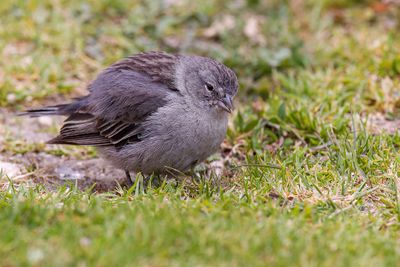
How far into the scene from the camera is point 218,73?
6324mm

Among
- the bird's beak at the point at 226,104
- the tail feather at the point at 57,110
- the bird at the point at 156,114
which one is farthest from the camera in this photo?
the tail feather at the point at 57,110

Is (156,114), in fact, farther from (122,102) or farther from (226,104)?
(226,104)

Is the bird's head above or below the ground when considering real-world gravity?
above

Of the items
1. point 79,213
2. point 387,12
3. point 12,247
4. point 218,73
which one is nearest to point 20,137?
point 218,73

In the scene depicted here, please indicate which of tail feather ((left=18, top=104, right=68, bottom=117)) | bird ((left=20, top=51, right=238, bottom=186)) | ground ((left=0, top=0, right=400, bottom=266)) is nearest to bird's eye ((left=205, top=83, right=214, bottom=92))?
bird ((left=20, top=51, right=238, bottom=186))

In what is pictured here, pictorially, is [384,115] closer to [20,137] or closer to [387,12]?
[387,12]

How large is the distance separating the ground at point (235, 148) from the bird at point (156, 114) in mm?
334

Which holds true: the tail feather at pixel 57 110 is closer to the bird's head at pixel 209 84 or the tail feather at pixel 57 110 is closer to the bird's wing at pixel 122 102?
the bird's wing at pixel 122 102

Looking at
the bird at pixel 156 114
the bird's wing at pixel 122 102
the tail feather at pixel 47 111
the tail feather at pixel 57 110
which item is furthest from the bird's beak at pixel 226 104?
the tail feather at pixel 47 111

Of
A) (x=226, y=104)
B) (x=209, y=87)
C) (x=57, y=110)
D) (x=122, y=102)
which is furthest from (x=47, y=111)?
(x=226, y=104)

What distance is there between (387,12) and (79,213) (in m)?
6.65

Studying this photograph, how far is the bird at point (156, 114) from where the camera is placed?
6027mm

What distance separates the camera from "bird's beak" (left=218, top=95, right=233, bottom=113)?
616 centimetres

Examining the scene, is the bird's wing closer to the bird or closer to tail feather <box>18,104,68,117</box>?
the bird
